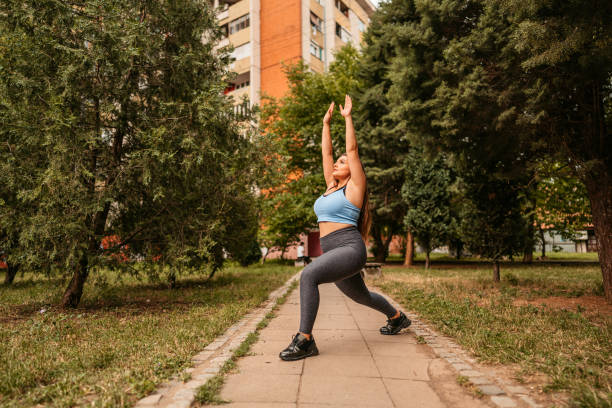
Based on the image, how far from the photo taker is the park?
10.5 feet

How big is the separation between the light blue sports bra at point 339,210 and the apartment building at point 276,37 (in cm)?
2889

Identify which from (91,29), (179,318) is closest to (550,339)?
(179,318)

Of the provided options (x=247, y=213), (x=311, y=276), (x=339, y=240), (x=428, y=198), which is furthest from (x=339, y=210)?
(x=428, y=198)

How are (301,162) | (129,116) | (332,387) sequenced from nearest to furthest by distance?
(332,387) → (129,116) → (301,162)

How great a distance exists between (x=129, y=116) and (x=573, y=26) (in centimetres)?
670

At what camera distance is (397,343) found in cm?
436

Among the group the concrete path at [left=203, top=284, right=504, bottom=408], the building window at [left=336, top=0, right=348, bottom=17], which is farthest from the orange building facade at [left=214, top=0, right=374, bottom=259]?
the concrete path at [left=203, top=284, right=504, bottom=408]

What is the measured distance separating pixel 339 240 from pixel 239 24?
35.4 m

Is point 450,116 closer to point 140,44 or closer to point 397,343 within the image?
point 397,343

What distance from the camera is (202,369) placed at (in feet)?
11.0

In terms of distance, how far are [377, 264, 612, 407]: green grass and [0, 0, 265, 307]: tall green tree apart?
4297 millimetres

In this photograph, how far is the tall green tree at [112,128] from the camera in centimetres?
Result: 599

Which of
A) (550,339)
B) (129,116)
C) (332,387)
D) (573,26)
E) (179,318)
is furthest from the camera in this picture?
(129,116)

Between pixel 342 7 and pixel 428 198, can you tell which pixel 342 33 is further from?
pixel 428 198
